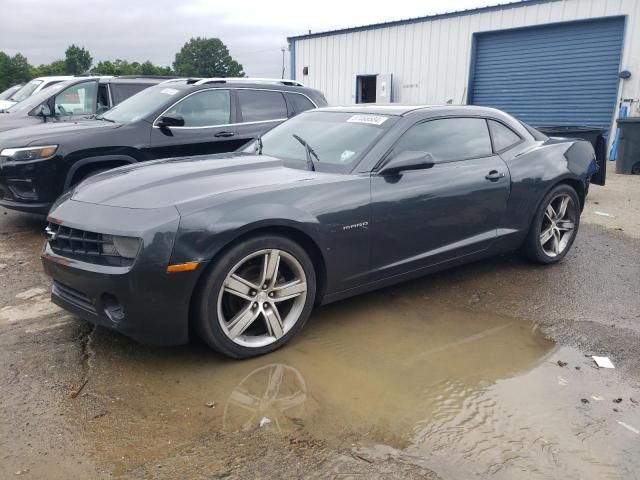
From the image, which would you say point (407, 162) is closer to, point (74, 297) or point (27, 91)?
point (74, 297)

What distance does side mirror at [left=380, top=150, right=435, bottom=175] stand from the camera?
155 inches

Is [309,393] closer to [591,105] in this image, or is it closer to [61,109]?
[61,109]

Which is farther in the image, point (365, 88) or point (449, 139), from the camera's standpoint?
point (365, 88)

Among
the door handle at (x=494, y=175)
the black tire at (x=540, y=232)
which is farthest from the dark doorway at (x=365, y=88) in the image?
the door handle at (x=494, y=175)

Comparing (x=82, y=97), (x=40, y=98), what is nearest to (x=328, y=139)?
(x=82, y=97)

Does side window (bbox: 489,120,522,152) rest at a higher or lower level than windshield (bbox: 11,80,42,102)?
lower

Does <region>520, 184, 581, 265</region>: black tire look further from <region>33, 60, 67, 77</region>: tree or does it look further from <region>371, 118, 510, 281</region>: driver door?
<region>33, 60, 67, 77</region>: tree

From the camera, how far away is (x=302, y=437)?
2717 millimetres

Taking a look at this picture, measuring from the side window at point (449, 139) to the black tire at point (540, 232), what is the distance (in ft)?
2.66

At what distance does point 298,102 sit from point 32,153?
327 cm

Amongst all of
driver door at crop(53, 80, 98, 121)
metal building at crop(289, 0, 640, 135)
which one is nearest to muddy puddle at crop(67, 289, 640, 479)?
driver door at crop(53, 80, 98, 121)

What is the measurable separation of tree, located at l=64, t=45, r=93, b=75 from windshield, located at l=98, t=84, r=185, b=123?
56994mm

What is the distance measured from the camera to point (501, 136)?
4996 mm

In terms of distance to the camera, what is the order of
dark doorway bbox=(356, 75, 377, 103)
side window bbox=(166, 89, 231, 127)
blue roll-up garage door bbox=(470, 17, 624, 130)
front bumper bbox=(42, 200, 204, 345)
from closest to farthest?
front bumper bbox=(42, 200, 204, 345) → side window bbox=(166, 89, 231, 127) → blue roll-up garage door bbox=(470, 17, 624, 130) → dark doorway bbox=(356, 75, 377, 103)
